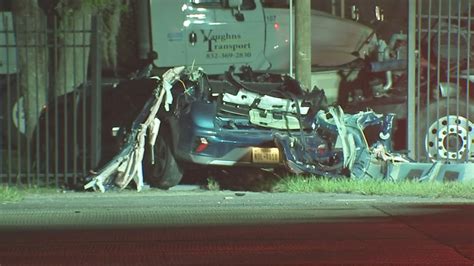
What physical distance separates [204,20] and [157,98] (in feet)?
8.92

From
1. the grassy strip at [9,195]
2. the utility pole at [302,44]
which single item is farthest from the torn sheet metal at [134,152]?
the utility pole at [302,44]

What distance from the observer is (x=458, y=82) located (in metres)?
11.9

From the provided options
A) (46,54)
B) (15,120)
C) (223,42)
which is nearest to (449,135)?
(223,42)

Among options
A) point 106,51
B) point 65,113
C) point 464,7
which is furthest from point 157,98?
point 464,7

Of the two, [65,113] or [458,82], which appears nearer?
[65,113]

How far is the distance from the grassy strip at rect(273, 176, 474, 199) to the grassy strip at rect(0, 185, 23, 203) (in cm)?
333

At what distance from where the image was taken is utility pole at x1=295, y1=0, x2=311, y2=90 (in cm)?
1140

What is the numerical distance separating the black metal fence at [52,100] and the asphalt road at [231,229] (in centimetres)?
80

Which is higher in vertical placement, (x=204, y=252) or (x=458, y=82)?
(x=458, y=82)

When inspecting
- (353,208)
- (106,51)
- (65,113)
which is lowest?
(353,208)

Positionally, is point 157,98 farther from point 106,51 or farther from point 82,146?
point 106,51

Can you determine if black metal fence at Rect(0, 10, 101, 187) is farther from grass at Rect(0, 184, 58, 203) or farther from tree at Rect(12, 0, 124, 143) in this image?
grass at Rect(0, 184, 58, 203)

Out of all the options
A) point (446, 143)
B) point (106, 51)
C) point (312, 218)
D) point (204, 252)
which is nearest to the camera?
point (204, 252)

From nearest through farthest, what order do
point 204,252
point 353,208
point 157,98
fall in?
point 204,252
point 353,208
point 157,98
